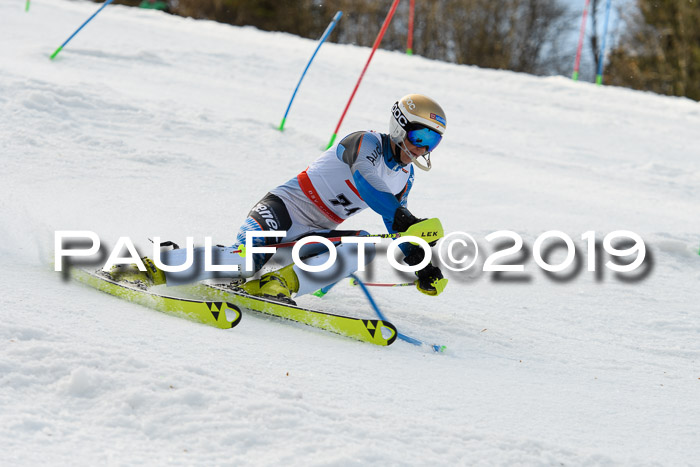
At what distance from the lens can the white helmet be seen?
12.6 ft

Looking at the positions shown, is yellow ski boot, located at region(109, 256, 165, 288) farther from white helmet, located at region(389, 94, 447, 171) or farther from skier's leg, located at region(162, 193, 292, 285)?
white helmet, located at region(389, 94, 447, 171)

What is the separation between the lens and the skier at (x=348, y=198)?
3803 mm

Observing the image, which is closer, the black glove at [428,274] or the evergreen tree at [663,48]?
the black glove at [428,274]

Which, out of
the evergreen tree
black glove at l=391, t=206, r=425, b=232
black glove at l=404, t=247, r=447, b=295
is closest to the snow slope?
black glove at l=404, t=247, r=447, b=295

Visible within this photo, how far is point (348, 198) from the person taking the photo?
414 cm

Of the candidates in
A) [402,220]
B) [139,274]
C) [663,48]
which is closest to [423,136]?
[402,220]

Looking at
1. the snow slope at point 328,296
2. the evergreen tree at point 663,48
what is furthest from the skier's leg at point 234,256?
the evergreen tree at point 663,48

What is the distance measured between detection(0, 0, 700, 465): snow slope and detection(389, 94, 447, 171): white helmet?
0.97m

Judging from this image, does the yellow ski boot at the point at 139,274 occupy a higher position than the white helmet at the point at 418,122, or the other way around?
the white helmet at the point at 418,122

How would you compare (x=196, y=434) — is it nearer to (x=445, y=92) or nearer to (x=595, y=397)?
(x=595, y=397)

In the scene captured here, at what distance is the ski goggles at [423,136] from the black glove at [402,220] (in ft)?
1.25

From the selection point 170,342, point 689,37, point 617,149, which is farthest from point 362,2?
point 170,342

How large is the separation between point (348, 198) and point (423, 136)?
1.84ft

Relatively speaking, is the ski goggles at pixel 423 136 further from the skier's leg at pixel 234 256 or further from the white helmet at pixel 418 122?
the skier's leg at pixel 234 256
